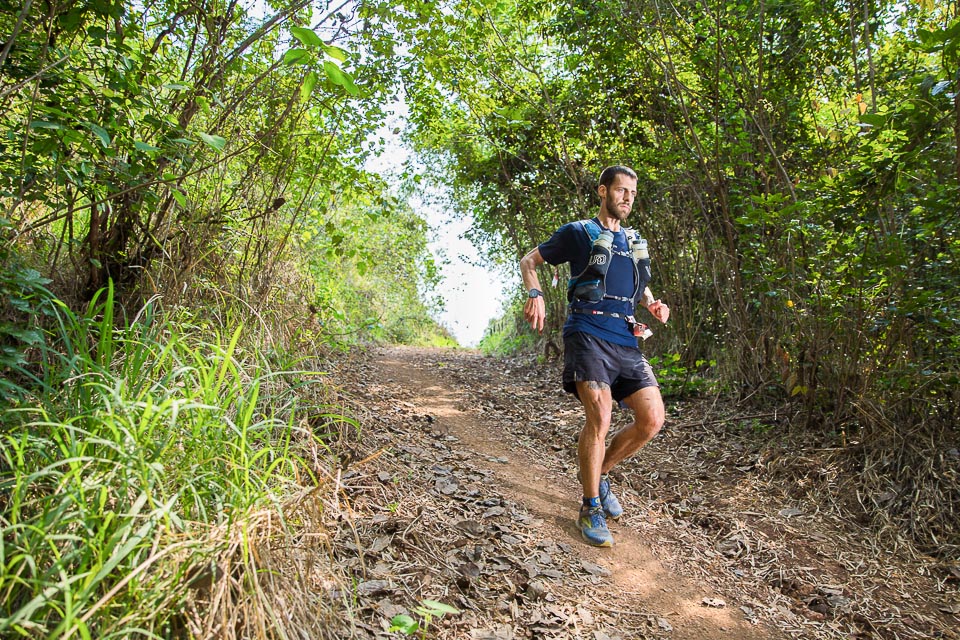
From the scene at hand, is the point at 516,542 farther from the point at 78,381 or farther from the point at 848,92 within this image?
the point at 848,92

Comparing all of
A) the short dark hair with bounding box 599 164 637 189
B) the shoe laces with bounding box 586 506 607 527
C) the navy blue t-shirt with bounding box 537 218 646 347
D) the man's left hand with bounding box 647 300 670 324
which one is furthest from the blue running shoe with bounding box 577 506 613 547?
the short dark hair with bounding box 599 164 637 189

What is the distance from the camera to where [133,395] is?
2.50 m

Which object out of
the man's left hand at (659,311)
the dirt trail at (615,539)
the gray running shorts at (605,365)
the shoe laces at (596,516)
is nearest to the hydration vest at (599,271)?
the man's left hand at (659,311)

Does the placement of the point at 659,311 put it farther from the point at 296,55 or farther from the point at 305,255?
the point at 305,255

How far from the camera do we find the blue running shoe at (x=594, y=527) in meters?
3.46

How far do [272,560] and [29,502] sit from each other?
0.80m

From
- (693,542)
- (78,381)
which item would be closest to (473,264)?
(693,542)

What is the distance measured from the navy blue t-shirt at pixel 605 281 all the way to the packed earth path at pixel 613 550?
120 centimetres

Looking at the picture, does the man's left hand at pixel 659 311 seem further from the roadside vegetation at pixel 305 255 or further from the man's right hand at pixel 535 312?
the roadside vegetation at pixel 305 255

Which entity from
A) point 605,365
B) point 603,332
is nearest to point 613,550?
point 605,365

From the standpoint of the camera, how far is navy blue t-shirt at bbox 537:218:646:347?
3.72 metres

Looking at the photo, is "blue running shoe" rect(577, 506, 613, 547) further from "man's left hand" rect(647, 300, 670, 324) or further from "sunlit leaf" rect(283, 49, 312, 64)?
"sunlit leaf" rect(283, 49, 312, 64)

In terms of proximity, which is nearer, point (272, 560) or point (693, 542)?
point (272, 560)

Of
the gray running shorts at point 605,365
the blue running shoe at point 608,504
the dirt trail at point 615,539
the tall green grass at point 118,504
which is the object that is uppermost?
the gray running shorts at point 605,365
